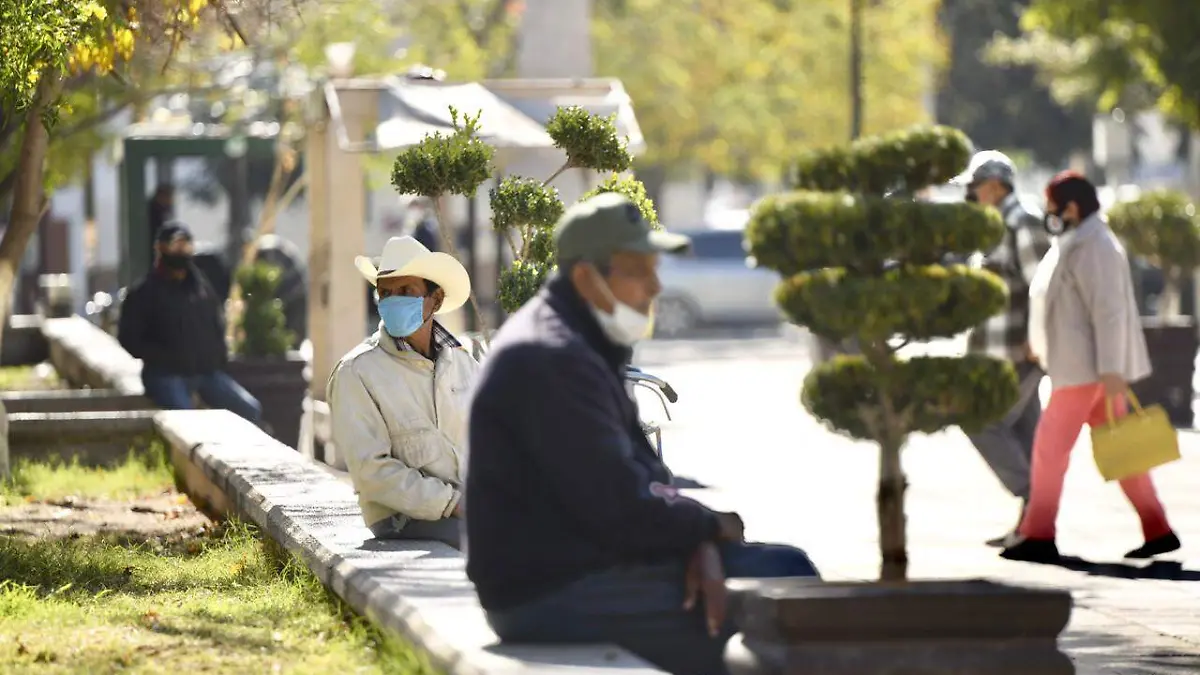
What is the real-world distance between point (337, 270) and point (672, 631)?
10051mm

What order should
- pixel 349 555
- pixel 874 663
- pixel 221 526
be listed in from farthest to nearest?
1. pixel 221 526
2. pixel 349 555
3. pixel 874 663

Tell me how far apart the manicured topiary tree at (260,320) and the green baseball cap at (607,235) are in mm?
12484

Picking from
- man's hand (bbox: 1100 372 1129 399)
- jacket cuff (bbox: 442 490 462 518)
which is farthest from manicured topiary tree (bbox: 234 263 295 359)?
jacket cuff (bbox: 442 490 462 518)

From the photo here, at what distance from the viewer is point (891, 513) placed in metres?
6.11

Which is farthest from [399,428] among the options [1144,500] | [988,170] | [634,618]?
[988,170]

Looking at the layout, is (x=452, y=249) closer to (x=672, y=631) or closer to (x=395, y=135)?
(x=395, y=135)

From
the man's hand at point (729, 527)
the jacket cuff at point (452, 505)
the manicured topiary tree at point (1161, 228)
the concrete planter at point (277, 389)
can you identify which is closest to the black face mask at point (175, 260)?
the concrete planter at point (277, 389)

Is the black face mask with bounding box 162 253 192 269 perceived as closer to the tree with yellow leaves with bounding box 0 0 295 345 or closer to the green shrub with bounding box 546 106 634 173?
the tree with yellow leaves with bounding box 0 0 295 345

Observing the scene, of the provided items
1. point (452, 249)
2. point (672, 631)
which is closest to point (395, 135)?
point (452, 249)

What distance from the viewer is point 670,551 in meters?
6.08

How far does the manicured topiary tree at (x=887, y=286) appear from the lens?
5887 mm

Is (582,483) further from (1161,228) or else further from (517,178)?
(1161,228)

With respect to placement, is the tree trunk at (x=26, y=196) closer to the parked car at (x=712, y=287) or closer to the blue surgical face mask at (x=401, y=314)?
the blue surgical face mask at (x=401, y=314)

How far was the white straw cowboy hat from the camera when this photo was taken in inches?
343
